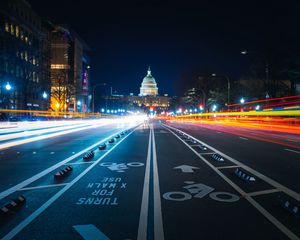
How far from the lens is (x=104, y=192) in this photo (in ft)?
26.5

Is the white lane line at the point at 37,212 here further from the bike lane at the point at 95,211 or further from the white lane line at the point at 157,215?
the white lane line at the point at 157,215

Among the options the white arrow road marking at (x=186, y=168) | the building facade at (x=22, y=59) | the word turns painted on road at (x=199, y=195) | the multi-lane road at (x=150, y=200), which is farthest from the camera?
the building facade at (x=22, y=59)

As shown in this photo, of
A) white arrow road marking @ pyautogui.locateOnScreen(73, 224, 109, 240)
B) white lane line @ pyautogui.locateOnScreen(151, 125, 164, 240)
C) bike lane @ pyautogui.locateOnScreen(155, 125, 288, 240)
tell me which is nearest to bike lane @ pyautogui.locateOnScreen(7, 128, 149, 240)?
white arrow road marking @ pyautogui.locateOnScreen(73, 224, 109, 240)

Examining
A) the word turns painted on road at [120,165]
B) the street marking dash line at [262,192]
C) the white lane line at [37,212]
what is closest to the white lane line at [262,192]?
the street marking dash line at [262,192]

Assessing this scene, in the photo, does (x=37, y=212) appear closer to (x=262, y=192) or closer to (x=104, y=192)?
(x=104, y=192)

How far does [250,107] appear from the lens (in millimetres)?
69625

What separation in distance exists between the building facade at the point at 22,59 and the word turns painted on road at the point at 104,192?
51852 mm

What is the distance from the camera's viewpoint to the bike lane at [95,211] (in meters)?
5.39

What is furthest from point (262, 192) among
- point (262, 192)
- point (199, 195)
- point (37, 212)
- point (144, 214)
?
point (37, 212)

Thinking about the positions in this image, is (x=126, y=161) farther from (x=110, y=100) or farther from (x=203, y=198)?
(x=110, y=100)

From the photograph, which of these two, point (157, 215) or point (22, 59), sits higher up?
point (22, 59)

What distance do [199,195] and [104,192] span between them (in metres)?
2.04

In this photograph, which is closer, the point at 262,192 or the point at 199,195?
the point at 199,195

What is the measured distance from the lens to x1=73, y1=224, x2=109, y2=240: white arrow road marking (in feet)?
16.9
